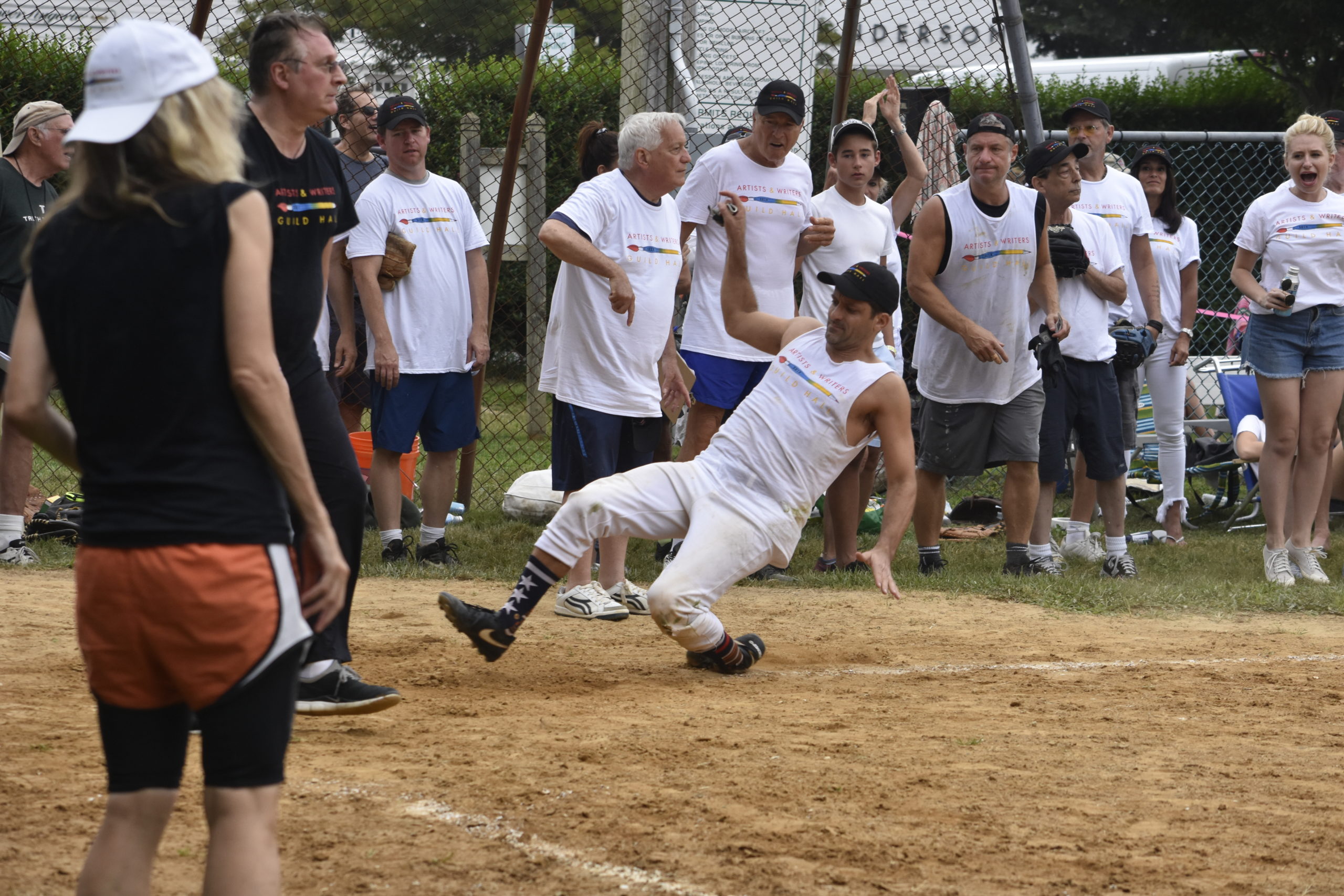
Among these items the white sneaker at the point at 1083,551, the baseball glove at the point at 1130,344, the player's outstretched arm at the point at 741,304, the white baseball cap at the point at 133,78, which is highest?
the white baseball cap at the point at 133,78

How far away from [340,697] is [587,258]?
98.2 inches

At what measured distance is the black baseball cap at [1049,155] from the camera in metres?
7.75

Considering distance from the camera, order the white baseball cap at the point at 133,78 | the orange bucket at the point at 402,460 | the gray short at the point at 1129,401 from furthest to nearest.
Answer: the orange bucket at the point at 402,460 → the gray short at the point at 1129,401 → the white baseball cap at the point at 133,78

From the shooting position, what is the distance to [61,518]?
772 cm

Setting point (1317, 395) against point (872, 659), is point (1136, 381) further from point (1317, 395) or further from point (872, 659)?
point (872, 659)

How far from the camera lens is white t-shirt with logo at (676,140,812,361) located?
7156mm

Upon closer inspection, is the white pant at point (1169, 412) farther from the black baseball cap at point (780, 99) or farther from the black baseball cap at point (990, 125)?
the black baseball cap at point (780, 99)

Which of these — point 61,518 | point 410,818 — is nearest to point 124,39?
point 410,818

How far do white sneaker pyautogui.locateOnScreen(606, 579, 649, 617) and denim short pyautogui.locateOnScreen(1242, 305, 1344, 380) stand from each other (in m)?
3.57

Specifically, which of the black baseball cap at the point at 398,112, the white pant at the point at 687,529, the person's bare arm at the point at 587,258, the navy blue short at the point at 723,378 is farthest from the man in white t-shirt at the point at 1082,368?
the black baseball cap at the point at 398,112

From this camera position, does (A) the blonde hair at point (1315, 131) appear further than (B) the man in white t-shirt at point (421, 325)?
Yes

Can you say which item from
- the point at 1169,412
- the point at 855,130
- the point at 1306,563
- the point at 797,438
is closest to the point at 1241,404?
the point at 1169,412

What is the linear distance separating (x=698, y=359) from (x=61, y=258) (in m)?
5.04

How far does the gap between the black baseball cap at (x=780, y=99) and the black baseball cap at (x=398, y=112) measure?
1646 millimetres
